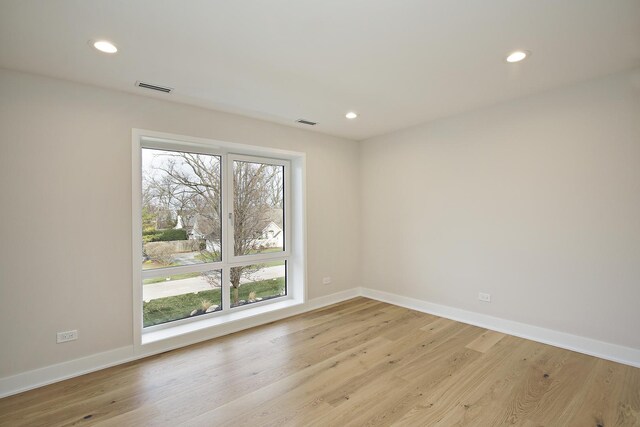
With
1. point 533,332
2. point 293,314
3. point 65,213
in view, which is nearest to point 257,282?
point 293,314

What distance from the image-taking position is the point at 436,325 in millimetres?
3627

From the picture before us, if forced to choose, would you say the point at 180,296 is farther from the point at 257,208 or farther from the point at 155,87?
the point at 155,87

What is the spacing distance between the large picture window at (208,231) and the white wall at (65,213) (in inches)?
11.2

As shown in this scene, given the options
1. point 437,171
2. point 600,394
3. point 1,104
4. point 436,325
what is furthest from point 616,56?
point 1,104

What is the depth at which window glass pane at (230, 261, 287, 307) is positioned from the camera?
3883mm

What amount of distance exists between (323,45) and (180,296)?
3014 millimetres

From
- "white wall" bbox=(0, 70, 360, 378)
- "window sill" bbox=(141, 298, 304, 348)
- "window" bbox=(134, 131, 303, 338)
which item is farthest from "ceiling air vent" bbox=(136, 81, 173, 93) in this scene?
"window sill" bbox=(141, 298, 304, 348)

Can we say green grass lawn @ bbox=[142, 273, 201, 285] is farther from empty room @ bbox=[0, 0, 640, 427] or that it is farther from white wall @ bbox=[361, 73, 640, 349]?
white wall @ bbox=[361, 73, 640, 349]

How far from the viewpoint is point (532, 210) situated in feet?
10.5

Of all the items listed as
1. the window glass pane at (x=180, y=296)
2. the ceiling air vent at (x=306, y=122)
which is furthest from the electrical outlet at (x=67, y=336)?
the ceiling air vent at (x=306, y=122)

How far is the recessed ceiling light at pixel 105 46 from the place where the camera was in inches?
82.1

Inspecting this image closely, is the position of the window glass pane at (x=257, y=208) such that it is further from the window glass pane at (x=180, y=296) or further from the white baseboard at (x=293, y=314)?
the white baseboard at (x=293, y=314)

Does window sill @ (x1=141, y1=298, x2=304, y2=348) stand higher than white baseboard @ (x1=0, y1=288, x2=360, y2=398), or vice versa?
window sill @ (x1=141, y1=298, x2=304, y2=348)

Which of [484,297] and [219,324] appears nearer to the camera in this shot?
[219,324]
